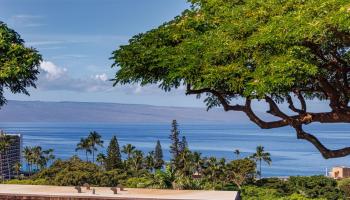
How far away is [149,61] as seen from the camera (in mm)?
13312

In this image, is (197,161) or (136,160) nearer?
(197,161)

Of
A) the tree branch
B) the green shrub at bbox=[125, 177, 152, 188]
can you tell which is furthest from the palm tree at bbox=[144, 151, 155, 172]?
the tree branch

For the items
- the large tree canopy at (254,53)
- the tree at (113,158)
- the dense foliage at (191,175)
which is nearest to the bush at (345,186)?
the dense foliage at (191,175)

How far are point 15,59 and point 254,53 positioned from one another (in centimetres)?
653

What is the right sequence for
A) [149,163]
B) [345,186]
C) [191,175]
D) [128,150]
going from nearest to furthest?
1. [345,186]
2. [191,175]
3. [149,163]
4. [128,150]

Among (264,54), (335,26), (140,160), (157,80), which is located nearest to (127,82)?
(157,80)

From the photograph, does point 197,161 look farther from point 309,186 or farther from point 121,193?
point 121,193

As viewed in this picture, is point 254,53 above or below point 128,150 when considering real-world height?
above

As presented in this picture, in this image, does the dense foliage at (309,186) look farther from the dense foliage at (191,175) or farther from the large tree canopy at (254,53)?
the large tree canopy at (254,53)

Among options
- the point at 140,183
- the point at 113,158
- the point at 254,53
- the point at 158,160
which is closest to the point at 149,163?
the point at 158,160

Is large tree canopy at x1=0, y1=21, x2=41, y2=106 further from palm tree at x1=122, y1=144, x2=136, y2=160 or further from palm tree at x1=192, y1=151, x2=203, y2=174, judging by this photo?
palm tree at x1=122, y1=144, x2=136, y2=160

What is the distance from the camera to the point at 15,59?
14.9m

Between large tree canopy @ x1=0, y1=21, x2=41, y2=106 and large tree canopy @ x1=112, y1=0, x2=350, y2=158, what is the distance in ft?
8.10

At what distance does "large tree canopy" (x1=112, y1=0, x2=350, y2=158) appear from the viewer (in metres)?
10.4
